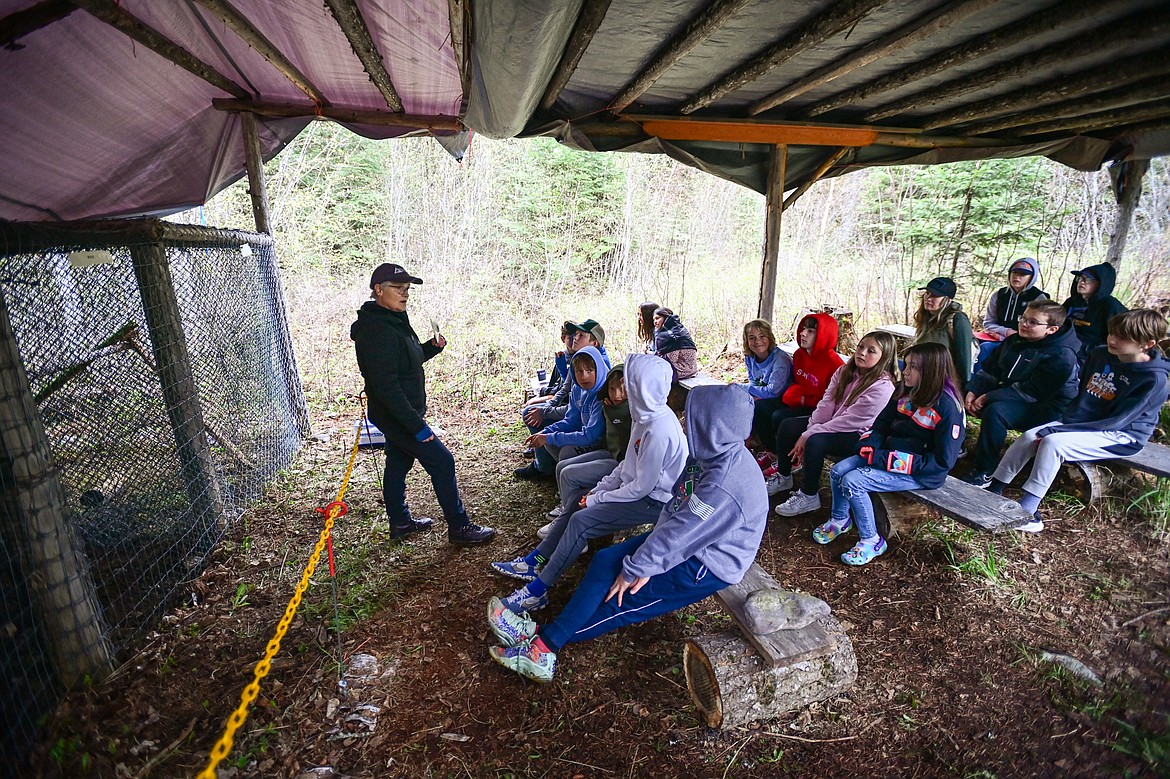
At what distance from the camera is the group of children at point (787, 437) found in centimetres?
241

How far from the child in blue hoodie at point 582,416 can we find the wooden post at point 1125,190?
647 centimetres

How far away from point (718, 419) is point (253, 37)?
354cm

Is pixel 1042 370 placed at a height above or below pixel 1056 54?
below

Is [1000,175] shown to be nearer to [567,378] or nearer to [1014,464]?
[1014,464]

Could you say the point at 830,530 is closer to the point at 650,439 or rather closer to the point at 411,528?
the point at 650,439

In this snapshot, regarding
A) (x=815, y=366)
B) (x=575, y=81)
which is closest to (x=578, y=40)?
(x=575, y=81)

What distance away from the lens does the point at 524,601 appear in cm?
294

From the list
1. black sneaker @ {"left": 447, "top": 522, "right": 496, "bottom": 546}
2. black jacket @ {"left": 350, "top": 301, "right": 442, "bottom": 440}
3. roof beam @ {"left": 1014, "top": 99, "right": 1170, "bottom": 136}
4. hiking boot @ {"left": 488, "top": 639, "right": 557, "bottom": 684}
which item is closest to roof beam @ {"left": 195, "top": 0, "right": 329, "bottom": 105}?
black jacket @ {"left": 350, "top": 301, "right": 442, "bottom": 440}

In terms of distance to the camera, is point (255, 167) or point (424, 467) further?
point (255, 167)

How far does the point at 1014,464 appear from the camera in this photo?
371 cm

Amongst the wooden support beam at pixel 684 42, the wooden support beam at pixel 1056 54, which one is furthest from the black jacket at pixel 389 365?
the wooden support beam at pixel 1056 54

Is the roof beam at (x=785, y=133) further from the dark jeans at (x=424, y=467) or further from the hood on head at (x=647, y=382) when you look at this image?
the dark jeans at (x=424, y=467)

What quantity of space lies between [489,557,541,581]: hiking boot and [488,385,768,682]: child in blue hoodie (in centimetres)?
67

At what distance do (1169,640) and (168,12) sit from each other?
611 cm
